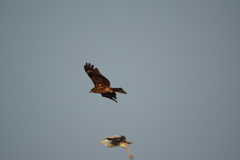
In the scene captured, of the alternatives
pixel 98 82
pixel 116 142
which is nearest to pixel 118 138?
pixel 116 142

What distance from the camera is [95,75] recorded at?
16969 millimetres

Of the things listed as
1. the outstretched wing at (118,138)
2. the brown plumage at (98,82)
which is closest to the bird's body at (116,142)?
the outstretched wing at (118,138)

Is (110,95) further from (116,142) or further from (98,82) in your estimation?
(116,142)

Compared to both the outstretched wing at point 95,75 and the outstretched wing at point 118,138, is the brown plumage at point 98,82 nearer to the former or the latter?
the outstretched wing at point 95,75

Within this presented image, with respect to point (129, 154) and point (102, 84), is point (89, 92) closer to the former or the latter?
point (102, 84)

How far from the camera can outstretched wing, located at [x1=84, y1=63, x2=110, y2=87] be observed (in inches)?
665

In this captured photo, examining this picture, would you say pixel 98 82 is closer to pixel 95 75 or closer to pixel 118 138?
pixel 95 75

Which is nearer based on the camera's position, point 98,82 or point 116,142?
point 116,142

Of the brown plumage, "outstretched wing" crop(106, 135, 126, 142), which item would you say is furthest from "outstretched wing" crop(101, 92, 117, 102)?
"outstretched wing" crop(106, 135, 126, 142)

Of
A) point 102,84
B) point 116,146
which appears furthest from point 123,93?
point 116,146

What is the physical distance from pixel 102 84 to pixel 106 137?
151 inches

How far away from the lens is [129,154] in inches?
541

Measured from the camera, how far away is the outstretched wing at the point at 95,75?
16880 millimetres

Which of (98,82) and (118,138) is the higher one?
(98,82)
